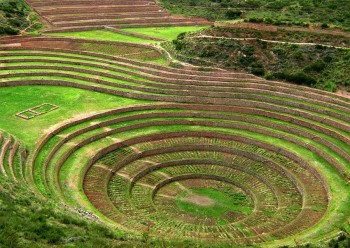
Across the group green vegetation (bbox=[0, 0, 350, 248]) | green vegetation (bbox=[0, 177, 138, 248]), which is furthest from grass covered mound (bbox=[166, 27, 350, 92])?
green vegetation (bbox=[0, 177, 138, 248])

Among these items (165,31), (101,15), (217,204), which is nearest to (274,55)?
(165,31)

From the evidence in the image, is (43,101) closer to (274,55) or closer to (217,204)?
(217,204)

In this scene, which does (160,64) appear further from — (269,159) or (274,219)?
(274,219)

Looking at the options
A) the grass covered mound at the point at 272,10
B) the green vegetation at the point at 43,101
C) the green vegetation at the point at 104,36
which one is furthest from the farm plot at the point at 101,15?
the green vegetation at the point at 43,101

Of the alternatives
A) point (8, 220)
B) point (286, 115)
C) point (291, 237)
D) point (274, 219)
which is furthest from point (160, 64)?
point (8, 220)

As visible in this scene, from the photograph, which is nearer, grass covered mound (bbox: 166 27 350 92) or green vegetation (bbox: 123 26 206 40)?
grass covered mound (bbox: 166 27 350 92)

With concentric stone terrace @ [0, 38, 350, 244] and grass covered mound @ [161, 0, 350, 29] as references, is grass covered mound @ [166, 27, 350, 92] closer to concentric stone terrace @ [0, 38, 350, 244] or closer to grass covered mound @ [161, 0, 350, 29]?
concentric stone terrace @ [0, 38, 350, 244]

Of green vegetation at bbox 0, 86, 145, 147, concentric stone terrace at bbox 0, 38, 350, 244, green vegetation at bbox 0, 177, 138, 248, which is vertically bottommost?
concentric stone terrace at bbox 0, 38, 350, 244

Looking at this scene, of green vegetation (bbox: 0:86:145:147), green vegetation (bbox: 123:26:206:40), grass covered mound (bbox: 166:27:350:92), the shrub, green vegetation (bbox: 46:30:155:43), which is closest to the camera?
green vegetation (bbox: 0:86:145:147)
